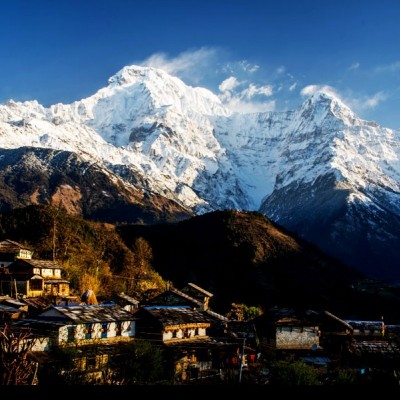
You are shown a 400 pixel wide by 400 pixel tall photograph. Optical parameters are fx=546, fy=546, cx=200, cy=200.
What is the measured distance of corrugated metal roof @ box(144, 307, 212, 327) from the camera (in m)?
50.0

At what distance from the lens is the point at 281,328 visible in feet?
192

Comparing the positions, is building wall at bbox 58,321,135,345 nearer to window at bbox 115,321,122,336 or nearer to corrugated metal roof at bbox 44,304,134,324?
window at bbox 115,321,122,336

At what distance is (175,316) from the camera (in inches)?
2053

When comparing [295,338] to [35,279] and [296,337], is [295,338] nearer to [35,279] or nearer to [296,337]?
[296,337]

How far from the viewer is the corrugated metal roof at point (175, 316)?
5000 centimetres

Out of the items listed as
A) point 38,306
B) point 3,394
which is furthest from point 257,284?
point 3,394

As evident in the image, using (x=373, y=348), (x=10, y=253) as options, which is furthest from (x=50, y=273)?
(x=373, y=348)

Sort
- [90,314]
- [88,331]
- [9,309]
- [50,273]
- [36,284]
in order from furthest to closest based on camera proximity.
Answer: [50,273] < [36,284] < [9,309] < [90,314] < [88,331]

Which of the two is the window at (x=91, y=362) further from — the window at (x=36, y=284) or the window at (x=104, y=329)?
the window at (x=36, y=284)

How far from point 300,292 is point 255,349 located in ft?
151

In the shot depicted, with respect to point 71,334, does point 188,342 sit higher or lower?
lower

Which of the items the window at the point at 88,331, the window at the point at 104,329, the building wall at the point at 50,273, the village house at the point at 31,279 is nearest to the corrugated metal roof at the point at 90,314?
the window at the point at 104,329

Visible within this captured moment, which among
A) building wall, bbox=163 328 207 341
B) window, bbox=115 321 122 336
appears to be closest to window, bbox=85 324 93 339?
window, bbox=115 321 122 336

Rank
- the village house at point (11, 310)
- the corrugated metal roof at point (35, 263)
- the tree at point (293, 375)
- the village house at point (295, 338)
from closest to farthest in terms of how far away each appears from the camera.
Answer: the tree at point (293, 375)
the village house at point (11, 310)
the village house at point (295, 338)
the corrugated metal roof at point (35, 263)
